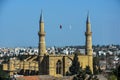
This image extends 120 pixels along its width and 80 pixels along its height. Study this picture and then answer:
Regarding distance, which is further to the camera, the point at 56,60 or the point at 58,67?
the point at 56,60

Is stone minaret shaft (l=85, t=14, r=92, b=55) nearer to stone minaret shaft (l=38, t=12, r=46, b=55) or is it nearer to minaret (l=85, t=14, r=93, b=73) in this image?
minaret (l=85, t=14, r=93, b=73)

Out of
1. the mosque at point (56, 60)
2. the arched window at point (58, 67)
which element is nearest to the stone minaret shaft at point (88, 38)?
the mosque at point (56, 60)

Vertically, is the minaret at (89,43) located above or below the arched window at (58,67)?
above

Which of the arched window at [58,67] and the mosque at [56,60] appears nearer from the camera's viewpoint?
the mosque at [56,60]

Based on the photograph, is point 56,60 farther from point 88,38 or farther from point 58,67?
point 88,38

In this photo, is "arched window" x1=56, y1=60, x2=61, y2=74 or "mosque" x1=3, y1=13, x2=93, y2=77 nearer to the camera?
"mosque" x1=3, y1=13, x2=93, y2=77

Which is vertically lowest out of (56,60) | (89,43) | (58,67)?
(58,67)

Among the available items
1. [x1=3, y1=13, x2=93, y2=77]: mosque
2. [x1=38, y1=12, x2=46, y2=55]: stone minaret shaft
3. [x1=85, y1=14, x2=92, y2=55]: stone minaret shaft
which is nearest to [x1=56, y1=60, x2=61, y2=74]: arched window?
[x1=3, y1=13, x2=93, y2=77]: mosque

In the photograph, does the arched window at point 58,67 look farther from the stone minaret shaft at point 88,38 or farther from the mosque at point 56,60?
the stone minaret shaft at point 88,38

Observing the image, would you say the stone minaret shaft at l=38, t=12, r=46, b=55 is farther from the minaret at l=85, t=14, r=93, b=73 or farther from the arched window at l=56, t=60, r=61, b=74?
the minaret at l=85, t=14, r=93, b=73

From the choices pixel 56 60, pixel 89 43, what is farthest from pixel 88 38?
pixel 56 60

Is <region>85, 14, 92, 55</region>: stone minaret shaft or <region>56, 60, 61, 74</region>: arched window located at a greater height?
<region>85, 14, 92, 55</region>: stone minaret shaft

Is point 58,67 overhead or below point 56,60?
below

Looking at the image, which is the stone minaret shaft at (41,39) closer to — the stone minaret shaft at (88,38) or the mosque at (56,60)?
the mosque at (56,60)
